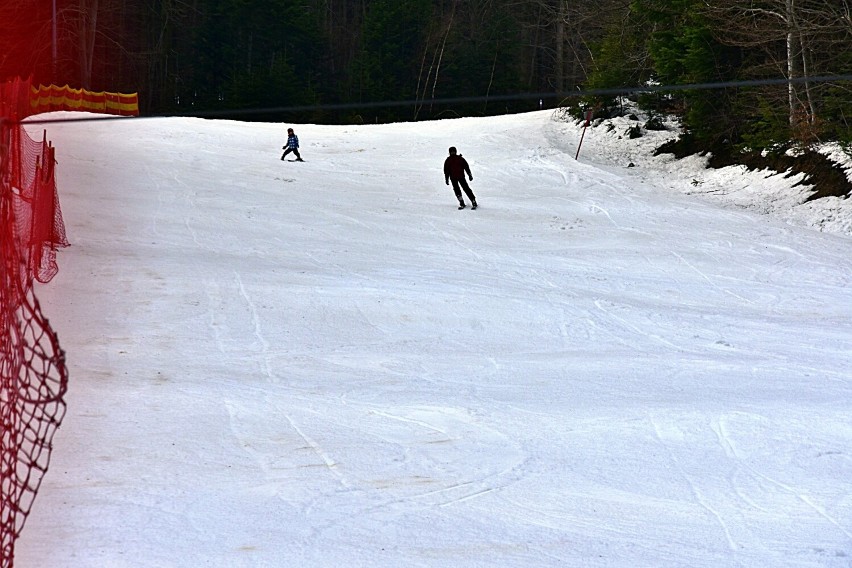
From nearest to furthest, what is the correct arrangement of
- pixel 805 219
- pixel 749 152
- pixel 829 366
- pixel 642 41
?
pixel 829 366
pixel 805 219
pixel 749 152
pixel 642 41

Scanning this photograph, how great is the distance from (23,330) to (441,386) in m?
3.55

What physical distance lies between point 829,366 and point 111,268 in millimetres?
8649

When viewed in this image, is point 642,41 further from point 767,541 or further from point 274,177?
point 767,541

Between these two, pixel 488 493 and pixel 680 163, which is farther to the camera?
pixel 680 163

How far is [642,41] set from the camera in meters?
31.5

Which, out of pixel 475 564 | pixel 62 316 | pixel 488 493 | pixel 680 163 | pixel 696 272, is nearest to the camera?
pixel 475 564

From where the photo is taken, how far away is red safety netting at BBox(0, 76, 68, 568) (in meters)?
4.77

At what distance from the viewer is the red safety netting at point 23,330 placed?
15.6ft

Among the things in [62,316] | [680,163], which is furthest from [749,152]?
[62,316]

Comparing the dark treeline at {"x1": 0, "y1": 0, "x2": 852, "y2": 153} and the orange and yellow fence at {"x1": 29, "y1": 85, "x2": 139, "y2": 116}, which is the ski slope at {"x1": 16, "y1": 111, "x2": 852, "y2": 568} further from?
the dark treeline at {"x1": 0, "y1": 0, "x2": 852, "y2": 153}

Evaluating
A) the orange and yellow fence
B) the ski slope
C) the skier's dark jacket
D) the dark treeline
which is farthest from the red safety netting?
the dark treeline

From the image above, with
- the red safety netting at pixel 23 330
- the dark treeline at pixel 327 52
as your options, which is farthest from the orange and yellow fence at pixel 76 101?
the red safety netting at pixel 23 330

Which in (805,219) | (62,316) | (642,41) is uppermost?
(642,41)

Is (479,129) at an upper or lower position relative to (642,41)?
lower
